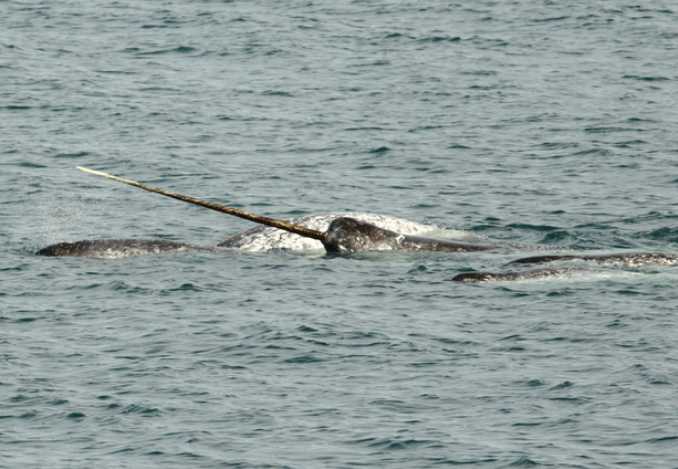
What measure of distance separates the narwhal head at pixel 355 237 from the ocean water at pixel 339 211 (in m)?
0.36

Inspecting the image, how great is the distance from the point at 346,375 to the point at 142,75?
105ft

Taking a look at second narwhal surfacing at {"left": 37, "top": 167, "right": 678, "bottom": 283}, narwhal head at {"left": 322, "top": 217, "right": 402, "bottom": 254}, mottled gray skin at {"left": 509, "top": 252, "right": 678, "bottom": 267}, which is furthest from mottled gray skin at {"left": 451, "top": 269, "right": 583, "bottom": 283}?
narwhal head at {"left": 322, "top": 217, "right": 402, "bottom": 254}

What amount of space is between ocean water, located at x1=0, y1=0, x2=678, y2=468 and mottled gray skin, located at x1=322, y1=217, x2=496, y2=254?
0.35 metres

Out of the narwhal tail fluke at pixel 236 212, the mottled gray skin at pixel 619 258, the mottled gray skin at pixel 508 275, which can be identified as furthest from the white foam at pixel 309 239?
the mottled gray skin at pixel 508 275

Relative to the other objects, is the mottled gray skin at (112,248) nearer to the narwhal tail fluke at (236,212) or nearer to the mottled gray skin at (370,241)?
the narwhal tail fluke at (236,212)

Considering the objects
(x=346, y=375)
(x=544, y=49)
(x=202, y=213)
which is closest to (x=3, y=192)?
(x=202, y=213)

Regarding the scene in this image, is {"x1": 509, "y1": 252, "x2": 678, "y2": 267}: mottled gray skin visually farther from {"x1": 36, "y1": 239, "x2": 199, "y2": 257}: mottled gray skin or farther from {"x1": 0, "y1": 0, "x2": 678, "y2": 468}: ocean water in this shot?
{"x1": 36, "y1": 239, "x2": 199, "y2": 257}: mottled gray skin

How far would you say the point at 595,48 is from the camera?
55562 millimetres

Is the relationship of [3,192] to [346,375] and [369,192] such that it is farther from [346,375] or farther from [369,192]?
[346,375]

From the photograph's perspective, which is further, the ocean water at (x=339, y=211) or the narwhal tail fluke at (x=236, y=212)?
the narwhal tail fluke at (x=236, y=212)

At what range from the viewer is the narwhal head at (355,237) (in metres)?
31.2

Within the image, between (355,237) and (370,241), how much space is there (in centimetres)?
31

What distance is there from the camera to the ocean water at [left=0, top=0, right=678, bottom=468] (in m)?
21.0

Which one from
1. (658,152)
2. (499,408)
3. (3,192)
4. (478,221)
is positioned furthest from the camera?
(658,152)
